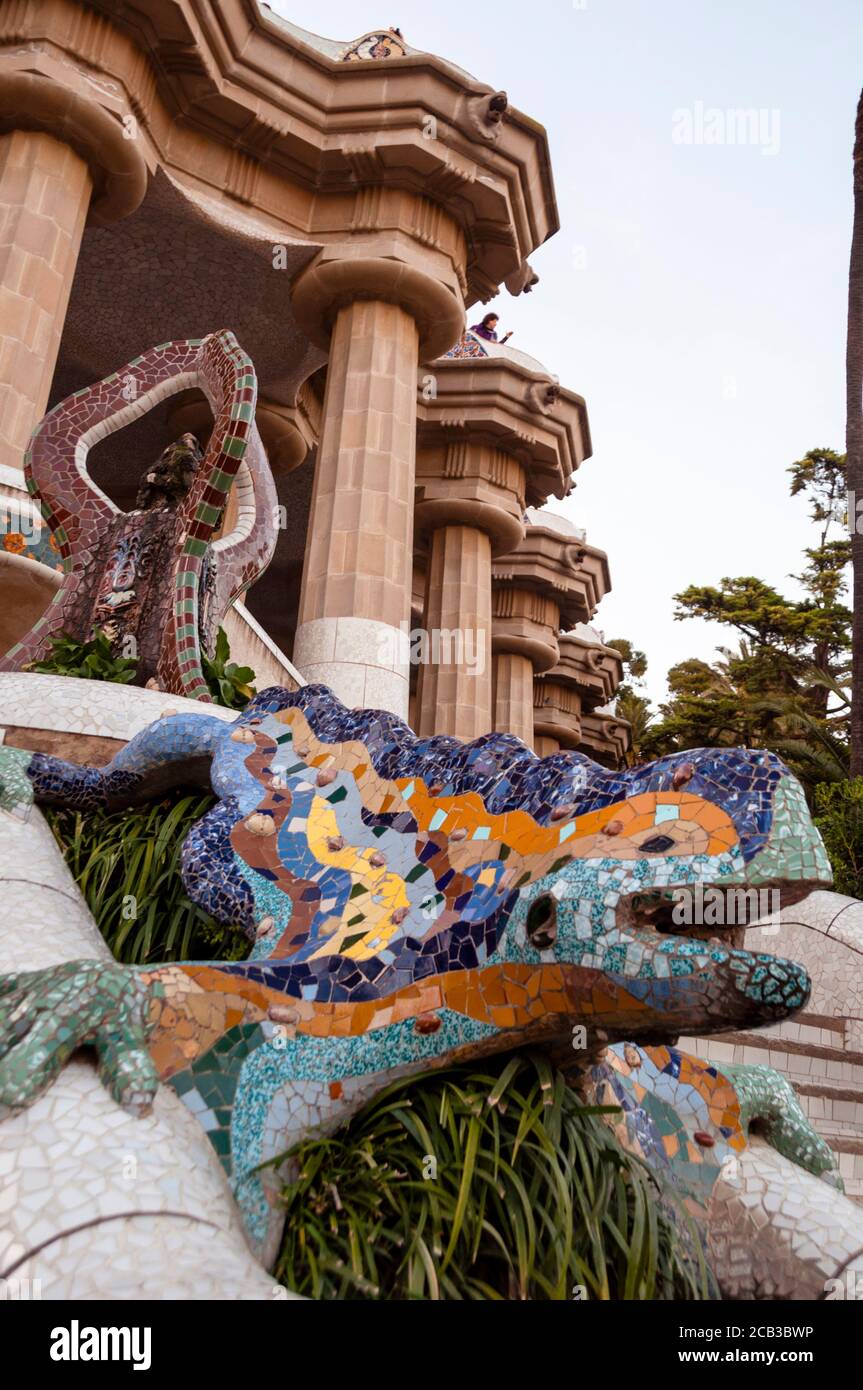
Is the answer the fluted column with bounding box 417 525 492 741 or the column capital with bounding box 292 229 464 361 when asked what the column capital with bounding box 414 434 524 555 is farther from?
the column capital with bounding box 292 229 464 361

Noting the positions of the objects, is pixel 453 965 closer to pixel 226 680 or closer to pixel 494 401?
pixel 226 680

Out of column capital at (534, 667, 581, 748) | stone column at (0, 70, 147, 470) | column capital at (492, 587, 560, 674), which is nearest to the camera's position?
stone column at (0, 70, 147, 470)

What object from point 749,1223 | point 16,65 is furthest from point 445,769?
point 16,65

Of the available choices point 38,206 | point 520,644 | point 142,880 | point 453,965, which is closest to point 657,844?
point 453,965

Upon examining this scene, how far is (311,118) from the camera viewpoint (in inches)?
512

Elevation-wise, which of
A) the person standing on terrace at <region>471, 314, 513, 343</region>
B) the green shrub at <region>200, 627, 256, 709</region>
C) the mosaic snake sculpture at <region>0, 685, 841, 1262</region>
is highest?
the person standing on terrace at <region>471, 314, 513, 343</region>

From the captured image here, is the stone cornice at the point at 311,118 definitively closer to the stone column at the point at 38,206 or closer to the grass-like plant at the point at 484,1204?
the stone column at the point at 38,206

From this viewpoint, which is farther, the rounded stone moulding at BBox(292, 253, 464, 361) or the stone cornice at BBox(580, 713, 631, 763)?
the stone cornice at BBox(580, 713, 631, 763)

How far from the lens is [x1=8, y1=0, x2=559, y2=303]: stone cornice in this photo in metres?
11.8

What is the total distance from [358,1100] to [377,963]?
269mm

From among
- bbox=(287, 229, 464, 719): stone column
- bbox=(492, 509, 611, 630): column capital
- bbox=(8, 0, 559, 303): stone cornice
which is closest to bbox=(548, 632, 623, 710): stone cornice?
bbox=(492, 509, 611, 630): column capital

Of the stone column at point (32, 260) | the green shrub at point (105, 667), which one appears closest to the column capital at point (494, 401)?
the stone column at point (32, 260)

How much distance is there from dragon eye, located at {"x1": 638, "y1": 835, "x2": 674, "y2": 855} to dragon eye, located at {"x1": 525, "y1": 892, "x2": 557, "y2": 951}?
0.66 feet

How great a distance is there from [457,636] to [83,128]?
905 centimetres
